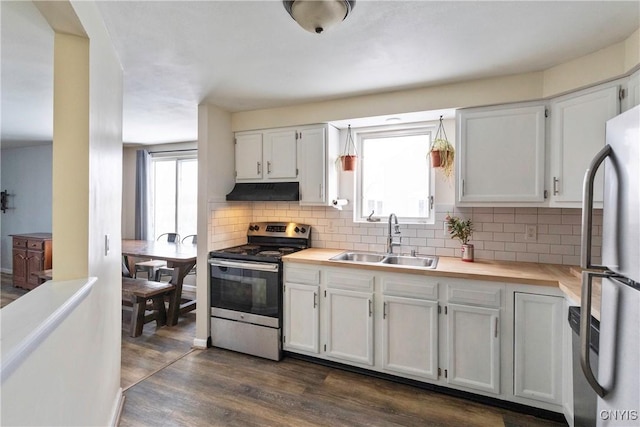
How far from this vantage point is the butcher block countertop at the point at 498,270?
6.53 ft

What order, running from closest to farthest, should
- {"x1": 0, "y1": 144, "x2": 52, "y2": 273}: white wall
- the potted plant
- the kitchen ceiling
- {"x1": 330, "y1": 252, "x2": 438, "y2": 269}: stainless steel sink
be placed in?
the kitchen ceiling
the potted plant
{"x1": 330, "y1": 252, "x2": 438, "y2": 269}: stainless steel sink
{"x1": 0, "y1": 144, "x2": 52, "y2": 273}: white wall

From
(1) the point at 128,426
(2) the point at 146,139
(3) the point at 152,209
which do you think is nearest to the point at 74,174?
(1) the point at 128,426

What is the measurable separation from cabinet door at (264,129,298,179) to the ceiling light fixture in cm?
164

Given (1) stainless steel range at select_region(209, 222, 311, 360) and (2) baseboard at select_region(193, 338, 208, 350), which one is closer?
(1) stainless steel range at select_region(209, 222, 311, 360)

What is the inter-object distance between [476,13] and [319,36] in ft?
2.71

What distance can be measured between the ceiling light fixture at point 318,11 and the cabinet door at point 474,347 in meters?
1.98

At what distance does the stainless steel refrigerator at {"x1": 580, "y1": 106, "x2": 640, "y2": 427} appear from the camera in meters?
0.94

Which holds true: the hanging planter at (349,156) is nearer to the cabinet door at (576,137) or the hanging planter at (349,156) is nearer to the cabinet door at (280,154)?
the cabinet door at (280,154)

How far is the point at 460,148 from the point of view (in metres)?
2.52

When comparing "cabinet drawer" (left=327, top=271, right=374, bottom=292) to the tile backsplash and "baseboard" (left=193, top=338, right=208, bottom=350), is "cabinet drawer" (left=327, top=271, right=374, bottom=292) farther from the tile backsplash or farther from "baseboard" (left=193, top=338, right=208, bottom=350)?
"baseboard" (left=193, top=338, right=208, bottom=350)

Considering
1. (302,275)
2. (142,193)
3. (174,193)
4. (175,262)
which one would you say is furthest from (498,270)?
(142,193)

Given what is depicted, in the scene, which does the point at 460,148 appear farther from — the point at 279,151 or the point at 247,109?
the point at 247,109

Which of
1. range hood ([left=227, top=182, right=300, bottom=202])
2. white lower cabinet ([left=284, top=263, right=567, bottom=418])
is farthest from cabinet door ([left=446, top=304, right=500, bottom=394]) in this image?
range hood ([left=227, top=182, right=300, bottom=202])

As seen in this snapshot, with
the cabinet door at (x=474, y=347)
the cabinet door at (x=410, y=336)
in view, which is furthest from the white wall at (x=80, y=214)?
the cabinet door at (x=474, y=347)
